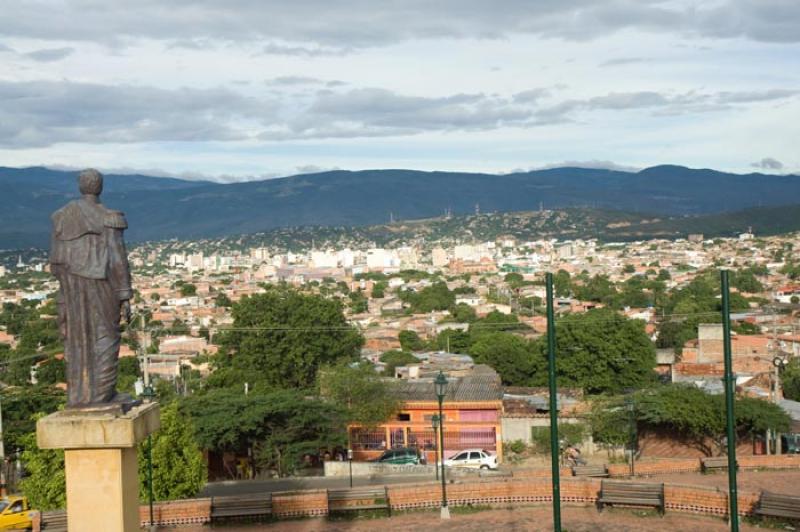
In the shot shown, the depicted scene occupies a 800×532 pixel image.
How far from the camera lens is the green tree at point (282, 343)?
33.7 m

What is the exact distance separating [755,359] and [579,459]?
16.0 m

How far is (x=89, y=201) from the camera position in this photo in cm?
620

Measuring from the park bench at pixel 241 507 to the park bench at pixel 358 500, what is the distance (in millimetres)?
880

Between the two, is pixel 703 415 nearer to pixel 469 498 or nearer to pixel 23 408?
pixel 469 498

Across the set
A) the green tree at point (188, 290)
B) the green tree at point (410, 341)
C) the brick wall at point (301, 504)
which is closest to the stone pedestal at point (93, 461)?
the brick wall at point (301, 504)

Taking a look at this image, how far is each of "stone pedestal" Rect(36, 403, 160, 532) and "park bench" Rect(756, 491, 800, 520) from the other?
27.9 feet

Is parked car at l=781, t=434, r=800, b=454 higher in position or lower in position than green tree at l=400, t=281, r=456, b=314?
higher

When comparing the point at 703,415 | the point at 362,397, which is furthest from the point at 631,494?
the point at 362,397

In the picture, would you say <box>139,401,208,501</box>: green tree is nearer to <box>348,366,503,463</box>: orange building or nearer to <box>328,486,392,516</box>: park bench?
<box>328,486,392,516</box>: park bench

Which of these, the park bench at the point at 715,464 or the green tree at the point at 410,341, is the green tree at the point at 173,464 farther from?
the green tree at the point at 410,341

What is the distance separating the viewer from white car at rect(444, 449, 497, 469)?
20203 millimetres

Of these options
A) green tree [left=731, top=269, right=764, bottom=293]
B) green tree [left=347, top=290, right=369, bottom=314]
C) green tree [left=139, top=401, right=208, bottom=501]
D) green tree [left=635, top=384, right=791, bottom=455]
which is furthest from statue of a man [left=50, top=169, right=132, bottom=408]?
green tree [left=731, top=269, right=764, bottom=293]

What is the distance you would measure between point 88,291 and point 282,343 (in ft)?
93.0

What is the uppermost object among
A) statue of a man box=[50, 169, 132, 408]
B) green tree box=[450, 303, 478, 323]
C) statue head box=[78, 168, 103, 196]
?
statue head box=[78, 168, 103, 196]
